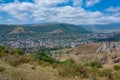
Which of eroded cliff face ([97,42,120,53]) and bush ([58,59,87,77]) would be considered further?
eroded cliff face ([97,42,120,53])

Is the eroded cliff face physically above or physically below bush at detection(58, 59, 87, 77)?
below

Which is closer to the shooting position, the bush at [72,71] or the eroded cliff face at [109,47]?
the bush at [72,71]

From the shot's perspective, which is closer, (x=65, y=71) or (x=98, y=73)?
(x=65, y=71)

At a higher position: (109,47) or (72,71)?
(72,71)

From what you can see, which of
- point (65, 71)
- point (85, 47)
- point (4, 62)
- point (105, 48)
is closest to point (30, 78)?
point (65, 71)

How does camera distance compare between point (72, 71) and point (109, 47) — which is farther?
point (109, 47)

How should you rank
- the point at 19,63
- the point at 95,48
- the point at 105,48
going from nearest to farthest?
the point at 19,63 → the point at 105,48 → the point at 95,48

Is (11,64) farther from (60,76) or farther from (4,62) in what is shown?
(60,76)

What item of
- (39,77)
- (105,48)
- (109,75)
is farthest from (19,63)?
(105,48)

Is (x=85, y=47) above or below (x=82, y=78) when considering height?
below

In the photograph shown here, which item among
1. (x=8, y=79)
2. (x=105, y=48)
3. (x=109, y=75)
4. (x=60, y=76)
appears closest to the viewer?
(x=8, y=79)

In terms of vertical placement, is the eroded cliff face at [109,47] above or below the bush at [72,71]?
below
